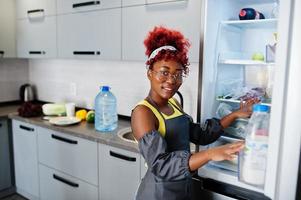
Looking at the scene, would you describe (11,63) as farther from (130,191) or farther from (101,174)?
(130,191)

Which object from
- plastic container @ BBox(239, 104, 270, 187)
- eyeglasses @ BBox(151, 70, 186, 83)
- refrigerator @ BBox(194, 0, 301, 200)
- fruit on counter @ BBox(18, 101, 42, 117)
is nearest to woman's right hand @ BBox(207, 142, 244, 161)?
plastic container @ BBox(239, 104, 270, 187)

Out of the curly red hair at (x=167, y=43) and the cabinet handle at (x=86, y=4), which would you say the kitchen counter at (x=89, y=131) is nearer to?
the curly red hair at (x=167, y=43)

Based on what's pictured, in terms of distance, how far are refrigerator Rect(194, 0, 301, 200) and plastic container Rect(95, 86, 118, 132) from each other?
3.04 ft

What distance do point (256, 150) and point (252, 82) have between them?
0.72 meters

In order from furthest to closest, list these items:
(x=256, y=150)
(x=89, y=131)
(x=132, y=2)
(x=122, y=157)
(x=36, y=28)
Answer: (x=36, y=28), (x=89, y=131), (x=132, y=2), (x=122, y=157), (x=256, y=150)

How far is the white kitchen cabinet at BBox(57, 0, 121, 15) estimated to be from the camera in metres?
2.07

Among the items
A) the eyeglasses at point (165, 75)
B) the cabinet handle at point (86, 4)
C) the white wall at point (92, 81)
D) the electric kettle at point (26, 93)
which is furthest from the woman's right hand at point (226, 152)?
the electric kettle at point (26, 93)

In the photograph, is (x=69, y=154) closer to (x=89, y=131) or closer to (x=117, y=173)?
(x=89, y=131)

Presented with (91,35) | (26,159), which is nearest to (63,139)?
(26,159)

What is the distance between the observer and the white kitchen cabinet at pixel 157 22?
1681 mm

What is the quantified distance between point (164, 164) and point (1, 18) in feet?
8.16

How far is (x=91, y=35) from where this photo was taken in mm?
2213

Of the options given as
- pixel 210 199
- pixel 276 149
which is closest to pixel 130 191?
pixel 210 199

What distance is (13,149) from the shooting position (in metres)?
2.71
